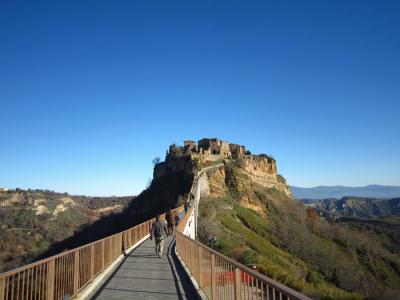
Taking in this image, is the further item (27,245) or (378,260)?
(27,245)

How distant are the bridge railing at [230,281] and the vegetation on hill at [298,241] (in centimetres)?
2765

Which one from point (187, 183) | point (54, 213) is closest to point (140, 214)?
point (187, 183)

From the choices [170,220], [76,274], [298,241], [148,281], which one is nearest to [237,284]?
[76,274]

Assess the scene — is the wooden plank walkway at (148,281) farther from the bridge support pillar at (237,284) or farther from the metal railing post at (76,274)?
the bridge support pillar at (237,284)

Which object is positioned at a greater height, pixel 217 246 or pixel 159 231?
pixel 159 231

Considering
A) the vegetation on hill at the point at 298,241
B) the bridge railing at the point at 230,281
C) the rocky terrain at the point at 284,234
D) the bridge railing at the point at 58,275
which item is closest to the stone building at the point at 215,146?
the rocky terrain at the point at 284,234

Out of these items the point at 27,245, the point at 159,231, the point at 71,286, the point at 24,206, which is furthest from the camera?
the point at 24,206

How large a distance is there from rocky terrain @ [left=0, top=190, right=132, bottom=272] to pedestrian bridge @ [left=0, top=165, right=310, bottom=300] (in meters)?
71.7

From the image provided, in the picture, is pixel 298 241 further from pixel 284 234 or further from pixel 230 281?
pixel 230 281

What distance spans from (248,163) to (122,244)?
7100 cm

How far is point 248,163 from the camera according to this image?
8712cm

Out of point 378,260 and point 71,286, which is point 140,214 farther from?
point 71,286

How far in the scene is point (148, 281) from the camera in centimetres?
1115

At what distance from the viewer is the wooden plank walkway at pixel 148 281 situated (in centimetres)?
942
